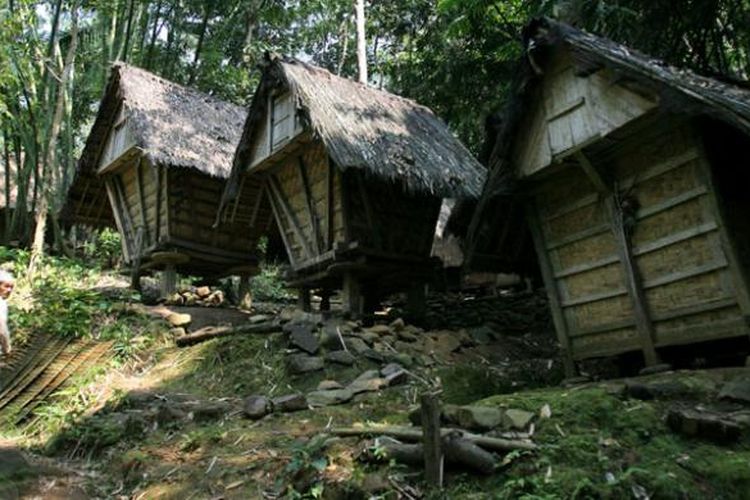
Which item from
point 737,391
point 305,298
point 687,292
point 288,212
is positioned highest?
point 288,212

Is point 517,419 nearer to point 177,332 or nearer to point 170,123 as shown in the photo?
point 177,332

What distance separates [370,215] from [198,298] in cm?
645

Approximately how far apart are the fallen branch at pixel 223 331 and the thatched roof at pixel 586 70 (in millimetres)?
3264

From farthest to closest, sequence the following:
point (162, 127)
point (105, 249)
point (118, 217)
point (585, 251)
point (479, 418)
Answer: point (105, 249), point (118, 217), point (162, 127), point (585, 251), point (479, 418)

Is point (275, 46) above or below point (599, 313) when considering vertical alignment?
above

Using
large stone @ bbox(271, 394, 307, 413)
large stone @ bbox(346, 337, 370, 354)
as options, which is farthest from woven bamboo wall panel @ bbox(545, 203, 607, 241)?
large stone @ bbox(271, 394, 307, 413)

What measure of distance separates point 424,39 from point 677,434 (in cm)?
1517

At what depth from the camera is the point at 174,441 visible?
618 cm

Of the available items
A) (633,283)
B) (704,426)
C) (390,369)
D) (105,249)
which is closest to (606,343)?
(633,283)

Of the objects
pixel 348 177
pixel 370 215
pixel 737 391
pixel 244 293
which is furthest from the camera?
pixel 244 293

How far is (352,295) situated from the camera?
10.4 meters

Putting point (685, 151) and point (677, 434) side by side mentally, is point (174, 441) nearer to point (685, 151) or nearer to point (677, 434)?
point (677, 434)

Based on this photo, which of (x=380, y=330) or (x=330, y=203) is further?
(x=330, y=203)

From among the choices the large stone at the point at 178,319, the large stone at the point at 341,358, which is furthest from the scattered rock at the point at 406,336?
the large stone at the point at 178,319
